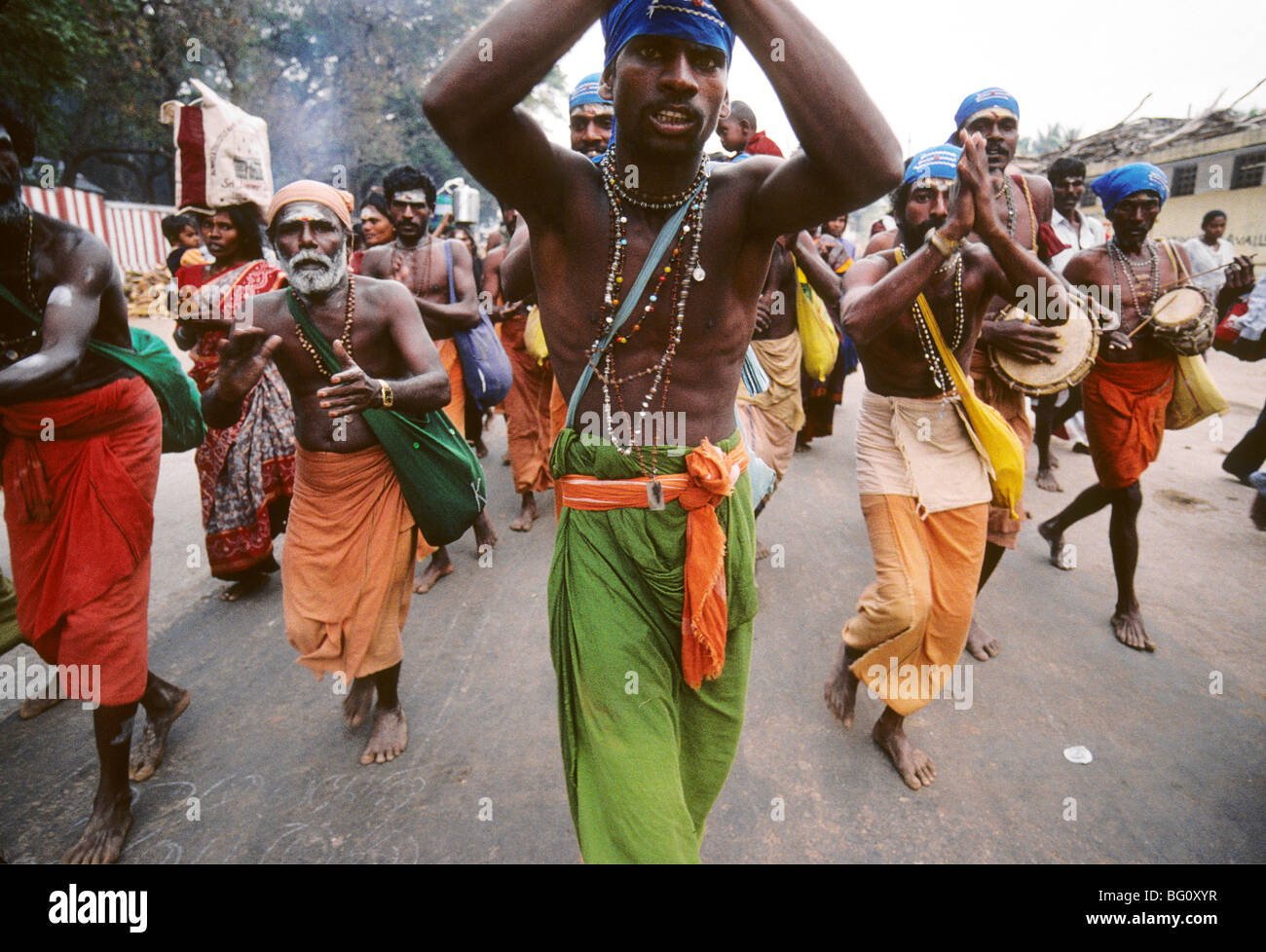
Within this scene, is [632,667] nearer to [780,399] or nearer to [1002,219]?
[780,399]

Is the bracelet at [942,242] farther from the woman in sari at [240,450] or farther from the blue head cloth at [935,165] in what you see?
the woman in sari at [240,450]

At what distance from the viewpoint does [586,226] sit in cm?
167

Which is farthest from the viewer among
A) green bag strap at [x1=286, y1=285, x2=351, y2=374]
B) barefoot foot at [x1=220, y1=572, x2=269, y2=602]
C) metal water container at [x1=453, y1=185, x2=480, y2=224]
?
metal water container at [x1=453, y1=185, x2=480, y2=224]

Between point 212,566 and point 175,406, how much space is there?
135 centimetres

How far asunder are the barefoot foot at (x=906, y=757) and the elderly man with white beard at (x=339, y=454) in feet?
6.89

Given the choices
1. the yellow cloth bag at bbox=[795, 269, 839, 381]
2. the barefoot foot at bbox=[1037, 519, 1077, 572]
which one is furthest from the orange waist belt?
the barefoot foot at bbox=[1037, 519, 1077, 572]

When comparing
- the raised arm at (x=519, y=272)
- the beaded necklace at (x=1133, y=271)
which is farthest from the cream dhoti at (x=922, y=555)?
the beaded necklace at (x=1133, y=271)

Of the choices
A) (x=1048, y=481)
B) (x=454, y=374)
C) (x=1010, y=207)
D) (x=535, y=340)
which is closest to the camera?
(x=1010, y=207)

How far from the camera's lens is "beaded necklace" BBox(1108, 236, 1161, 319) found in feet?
13.1

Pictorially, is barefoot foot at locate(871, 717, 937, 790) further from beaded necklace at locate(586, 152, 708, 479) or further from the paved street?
beaded necklace at locate(586, 152, 708, 479)

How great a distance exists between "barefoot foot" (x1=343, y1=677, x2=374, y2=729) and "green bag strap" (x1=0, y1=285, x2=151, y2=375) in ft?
5.49

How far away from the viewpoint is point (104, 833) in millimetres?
2490

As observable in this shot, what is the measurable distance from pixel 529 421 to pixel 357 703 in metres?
2.85

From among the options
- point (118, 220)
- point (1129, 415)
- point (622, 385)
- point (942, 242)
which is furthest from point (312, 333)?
point (118, 220)
